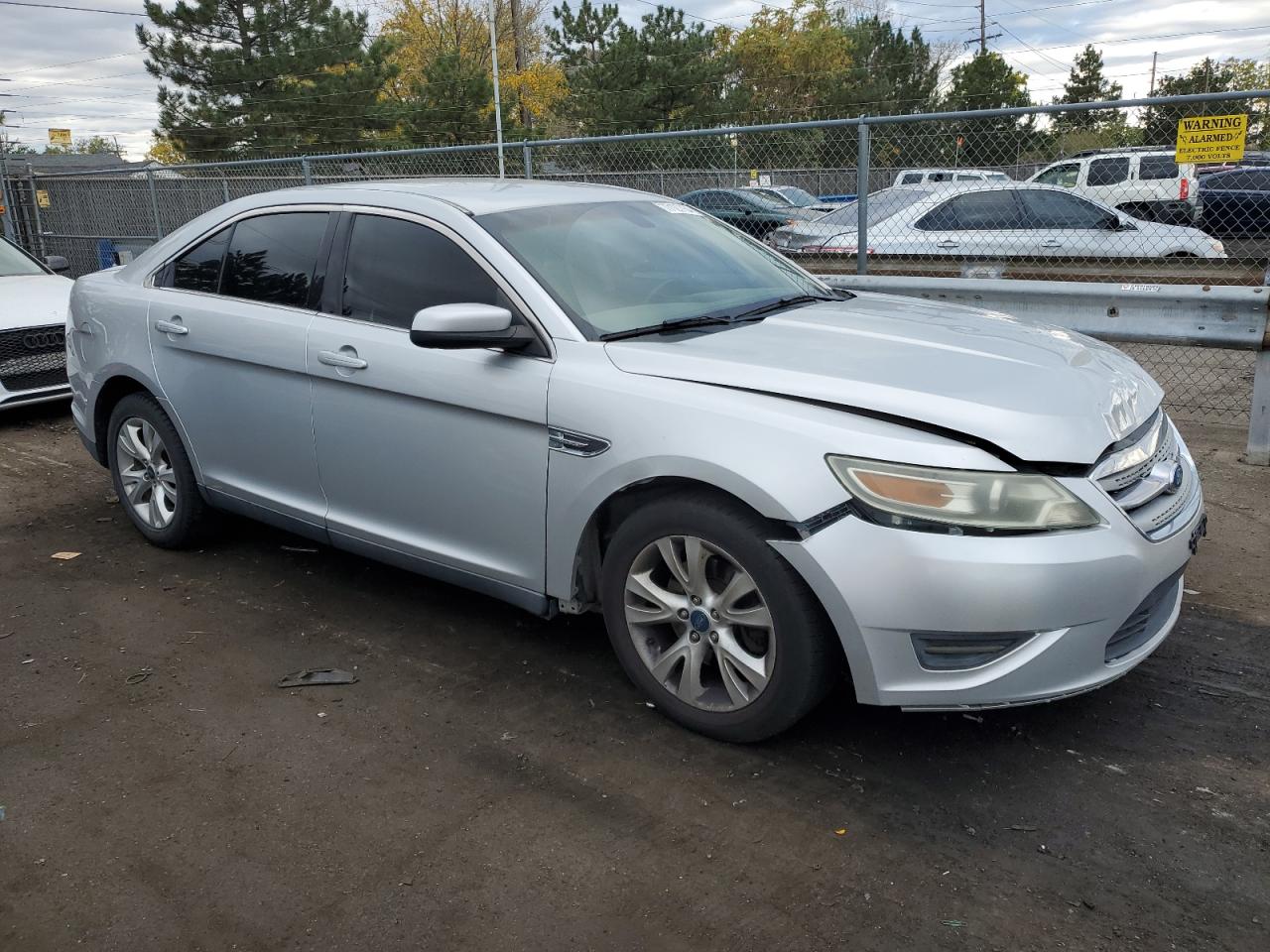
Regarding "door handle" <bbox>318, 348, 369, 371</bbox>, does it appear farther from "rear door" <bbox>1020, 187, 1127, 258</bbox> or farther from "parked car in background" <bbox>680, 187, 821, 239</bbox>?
"rear door" <bbox>1020, 187, 1127, 258</bbox>

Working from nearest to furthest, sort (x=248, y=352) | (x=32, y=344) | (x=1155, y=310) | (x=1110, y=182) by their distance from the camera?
(x=248, y=352), (x=1155, y=310), (x=32, y=344), (x=1110, y=182)

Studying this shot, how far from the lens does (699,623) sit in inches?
126

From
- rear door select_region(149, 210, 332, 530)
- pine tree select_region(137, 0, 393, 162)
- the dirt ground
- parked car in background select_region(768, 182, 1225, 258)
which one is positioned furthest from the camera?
pine tree select_region(137, 0, 393, 162)

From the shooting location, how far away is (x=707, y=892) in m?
2.63

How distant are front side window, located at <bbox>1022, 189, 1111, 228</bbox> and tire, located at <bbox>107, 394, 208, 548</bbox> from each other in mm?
8735

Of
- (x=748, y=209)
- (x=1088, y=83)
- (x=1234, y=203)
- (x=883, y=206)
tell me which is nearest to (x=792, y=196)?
(x=748, y=209)

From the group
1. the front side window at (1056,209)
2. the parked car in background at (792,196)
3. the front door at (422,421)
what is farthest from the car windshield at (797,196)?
the front door at (422,421)

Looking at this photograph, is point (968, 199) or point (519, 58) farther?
point (519, 58)

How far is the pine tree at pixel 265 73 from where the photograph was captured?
33344 millimetres

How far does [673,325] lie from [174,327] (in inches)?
94.1

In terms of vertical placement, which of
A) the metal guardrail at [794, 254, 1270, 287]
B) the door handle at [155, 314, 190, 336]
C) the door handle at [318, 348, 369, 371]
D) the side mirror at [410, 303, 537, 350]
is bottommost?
the metal guardrail at [794, 254, 1270, 287]

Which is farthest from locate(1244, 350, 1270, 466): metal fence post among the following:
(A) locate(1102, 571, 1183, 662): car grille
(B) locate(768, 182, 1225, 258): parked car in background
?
(B) locate(768, 182, 1225, 258): parked car in background

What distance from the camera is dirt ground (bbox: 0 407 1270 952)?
8.36ft

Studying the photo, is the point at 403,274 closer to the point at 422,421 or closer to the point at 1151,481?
the point at 422,421
